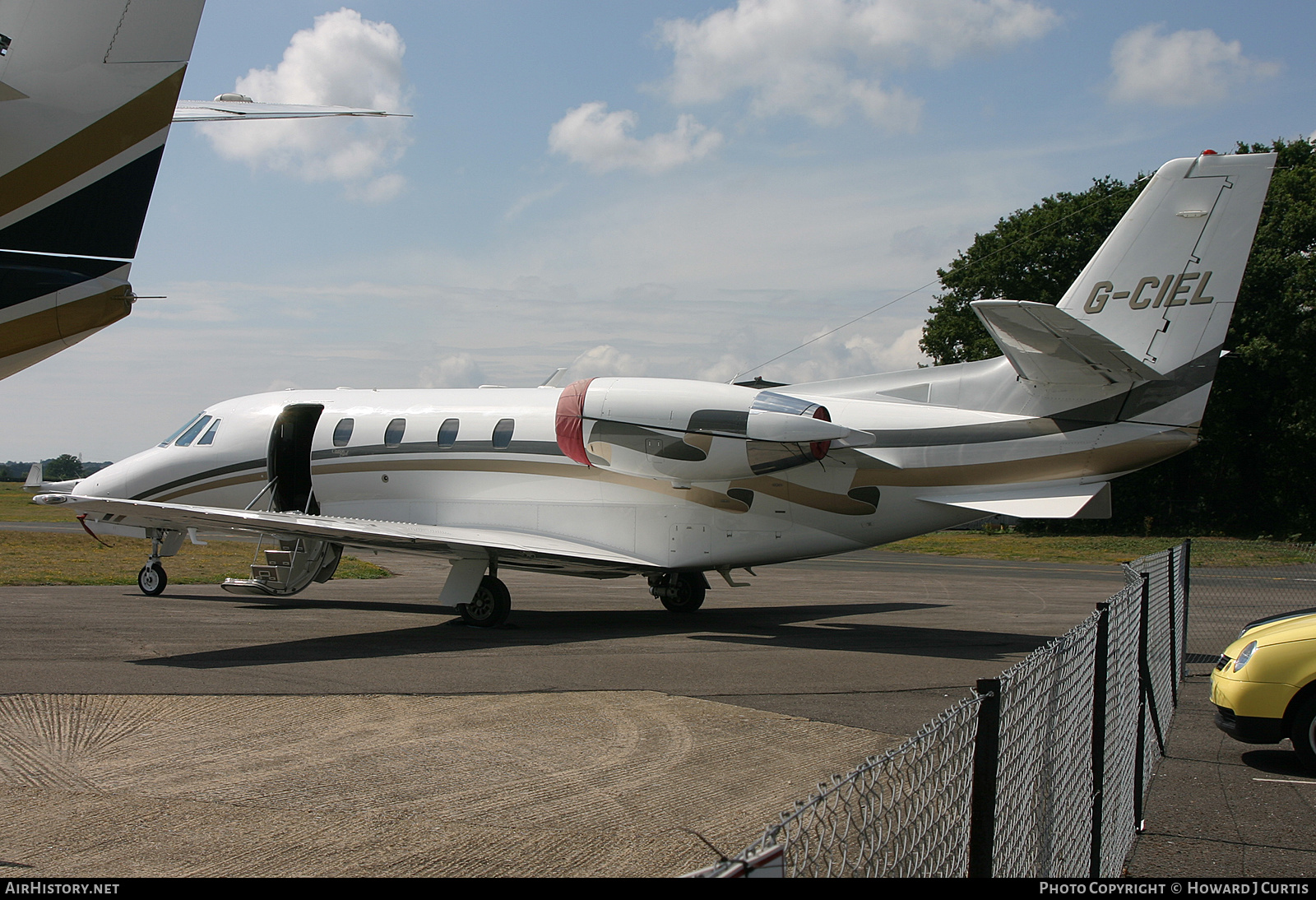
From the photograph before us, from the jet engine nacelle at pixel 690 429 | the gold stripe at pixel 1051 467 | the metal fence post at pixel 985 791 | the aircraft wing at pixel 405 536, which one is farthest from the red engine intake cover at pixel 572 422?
the metal fence post at pixel 985 791

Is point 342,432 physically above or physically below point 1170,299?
below

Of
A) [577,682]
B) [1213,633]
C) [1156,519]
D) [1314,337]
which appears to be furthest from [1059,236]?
[577,682]

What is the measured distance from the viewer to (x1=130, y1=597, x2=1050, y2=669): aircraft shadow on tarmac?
12.0 meters

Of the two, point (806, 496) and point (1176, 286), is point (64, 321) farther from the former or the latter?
point (1176, 286)

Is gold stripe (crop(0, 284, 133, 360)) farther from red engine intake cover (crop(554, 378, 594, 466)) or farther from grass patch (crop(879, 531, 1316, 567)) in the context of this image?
grass patch (crop(879, 531, 1316, 567))

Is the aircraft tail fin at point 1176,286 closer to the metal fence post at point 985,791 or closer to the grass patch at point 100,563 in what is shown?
the metal fence post at point 985,791

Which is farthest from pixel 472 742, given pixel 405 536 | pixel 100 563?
pixel 100 563

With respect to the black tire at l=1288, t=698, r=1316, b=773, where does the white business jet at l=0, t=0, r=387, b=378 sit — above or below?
above

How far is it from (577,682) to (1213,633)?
34.6 feet

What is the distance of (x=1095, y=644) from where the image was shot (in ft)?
15.9

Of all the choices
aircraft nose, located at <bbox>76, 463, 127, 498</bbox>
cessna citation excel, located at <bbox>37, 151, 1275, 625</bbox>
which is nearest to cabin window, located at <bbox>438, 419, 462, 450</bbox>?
cessna citation excel, located at <bbox>37, 151, 1275, 625</bbox>

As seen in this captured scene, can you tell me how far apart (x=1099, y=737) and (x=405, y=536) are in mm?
10466

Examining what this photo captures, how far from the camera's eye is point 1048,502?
12555 millimetres

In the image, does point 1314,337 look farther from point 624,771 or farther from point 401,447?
point 624,771
